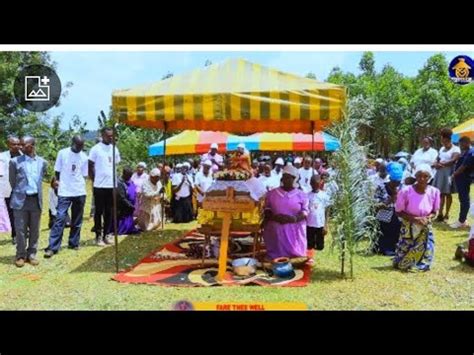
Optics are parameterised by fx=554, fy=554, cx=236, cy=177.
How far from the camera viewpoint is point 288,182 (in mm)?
6871

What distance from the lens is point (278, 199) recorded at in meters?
6.93

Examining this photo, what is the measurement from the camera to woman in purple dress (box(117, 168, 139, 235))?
9273mm

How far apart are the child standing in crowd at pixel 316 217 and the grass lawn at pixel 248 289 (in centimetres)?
48

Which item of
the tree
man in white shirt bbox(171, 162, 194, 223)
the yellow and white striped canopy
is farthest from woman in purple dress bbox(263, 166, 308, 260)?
man in white shirt bbox(171, 162, 194, 223)

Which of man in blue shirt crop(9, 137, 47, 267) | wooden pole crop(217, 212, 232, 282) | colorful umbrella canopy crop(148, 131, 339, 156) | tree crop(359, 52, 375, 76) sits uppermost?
tree crop(359, 52, 375, 76)

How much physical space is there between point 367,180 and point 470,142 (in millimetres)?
4004

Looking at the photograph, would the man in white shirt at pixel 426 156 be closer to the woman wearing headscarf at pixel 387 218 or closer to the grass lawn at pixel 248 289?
the woman wearing headscarf at pixel 387 218

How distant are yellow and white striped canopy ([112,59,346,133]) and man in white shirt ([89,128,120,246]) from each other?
1.81 meters

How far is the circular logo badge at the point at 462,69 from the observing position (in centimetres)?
484

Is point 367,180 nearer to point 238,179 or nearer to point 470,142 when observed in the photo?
point 238,179

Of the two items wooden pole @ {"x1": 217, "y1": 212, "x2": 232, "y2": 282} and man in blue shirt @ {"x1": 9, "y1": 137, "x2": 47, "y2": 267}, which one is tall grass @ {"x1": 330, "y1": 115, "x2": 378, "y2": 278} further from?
man in blue shirt @ {"x1": 9, "y1": 137, "x2": 47, "y2": 267}

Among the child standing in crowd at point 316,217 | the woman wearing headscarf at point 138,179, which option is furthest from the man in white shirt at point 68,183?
the child standing in crowd at point 316,217

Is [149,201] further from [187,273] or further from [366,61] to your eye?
[366,61]
